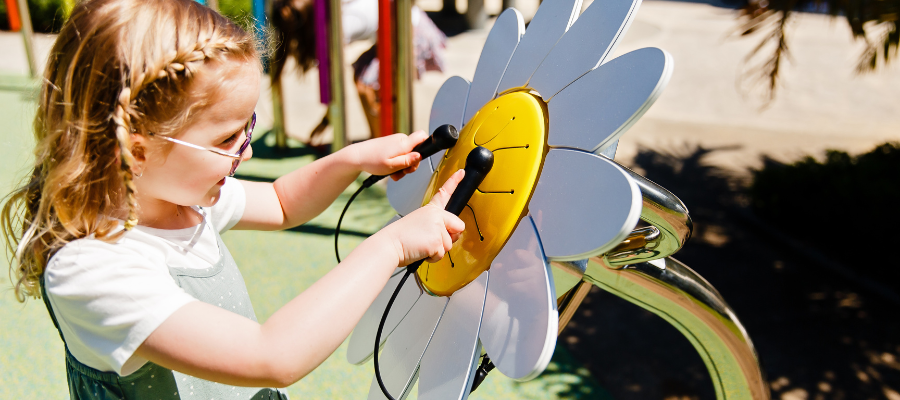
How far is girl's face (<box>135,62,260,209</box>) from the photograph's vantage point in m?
0.83

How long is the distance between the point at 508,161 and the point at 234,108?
1.25 ft

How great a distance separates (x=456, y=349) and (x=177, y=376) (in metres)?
0.47

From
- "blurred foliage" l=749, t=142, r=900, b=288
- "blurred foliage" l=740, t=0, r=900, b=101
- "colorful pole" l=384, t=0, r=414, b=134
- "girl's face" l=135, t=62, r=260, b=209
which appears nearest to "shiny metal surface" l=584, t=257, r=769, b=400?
"girl's face" l=135, t=62, r=260, b=209

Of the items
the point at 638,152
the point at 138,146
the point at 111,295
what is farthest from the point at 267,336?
the point at 638,152

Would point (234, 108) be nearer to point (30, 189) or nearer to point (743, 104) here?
point (30, 189)

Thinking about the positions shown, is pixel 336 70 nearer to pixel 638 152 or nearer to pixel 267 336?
pixel 638 152

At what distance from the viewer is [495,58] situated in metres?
1.07

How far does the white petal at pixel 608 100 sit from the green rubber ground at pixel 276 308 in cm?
77

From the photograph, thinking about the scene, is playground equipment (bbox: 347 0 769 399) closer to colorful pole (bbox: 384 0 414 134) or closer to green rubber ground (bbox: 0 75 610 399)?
green rubber ground (bbox: 0 75 610 399)

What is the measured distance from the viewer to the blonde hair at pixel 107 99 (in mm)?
778

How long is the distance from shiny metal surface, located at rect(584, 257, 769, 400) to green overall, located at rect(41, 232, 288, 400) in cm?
59

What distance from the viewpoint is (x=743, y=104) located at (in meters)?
6.45

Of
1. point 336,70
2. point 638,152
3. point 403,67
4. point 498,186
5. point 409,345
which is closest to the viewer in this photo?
point 498,186

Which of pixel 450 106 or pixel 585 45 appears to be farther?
pixel 450 106
